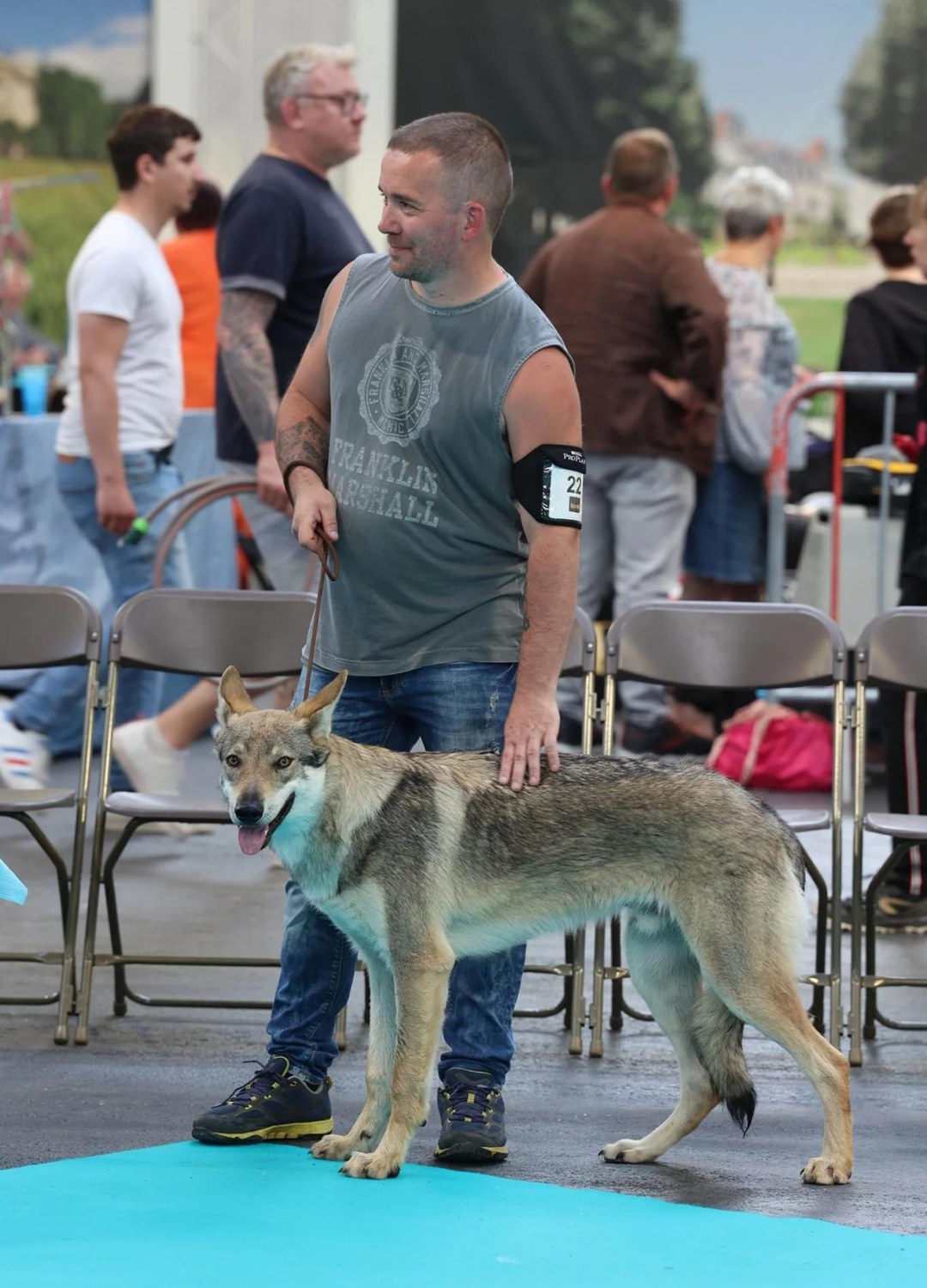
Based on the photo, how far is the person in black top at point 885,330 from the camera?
23.2 ft

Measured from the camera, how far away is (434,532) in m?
3.40

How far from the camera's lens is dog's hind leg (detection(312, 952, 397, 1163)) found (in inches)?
133

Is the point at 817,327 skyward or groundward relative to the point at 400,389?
skyward

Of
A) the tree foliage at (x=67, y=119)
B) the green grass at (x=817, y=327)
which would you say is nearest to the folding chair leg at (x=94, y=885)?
the green grass at (x=817, y=327)

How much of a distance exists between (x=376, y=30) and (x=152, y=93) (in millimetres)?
1596

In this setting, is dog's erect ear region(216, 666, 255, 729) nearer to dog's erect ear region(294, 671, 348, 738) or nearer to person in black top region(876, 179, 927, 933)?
dog's erect ear region(294, 671, 348, 738)

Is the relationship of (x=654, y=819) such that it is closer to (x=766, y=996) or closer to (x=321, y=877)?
(x=766, y=996)

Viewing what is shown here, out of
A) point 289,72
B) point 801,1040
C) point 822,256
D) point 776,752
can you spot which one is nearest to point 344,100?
point 289,72

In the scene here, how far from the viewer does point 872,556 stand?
23.5ft

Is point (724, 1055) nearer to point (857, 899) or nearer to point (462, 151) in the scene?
point (857, 899)

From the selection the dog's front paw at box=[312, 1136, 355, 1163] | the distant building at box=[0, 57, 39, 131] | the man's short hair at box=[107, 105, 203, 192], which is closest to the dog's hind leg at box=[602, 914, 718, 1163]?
the dog's front paw at box=[312, 1136, 355, 1163]

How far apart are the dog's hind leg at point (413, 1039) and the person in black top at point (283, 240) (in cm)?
239

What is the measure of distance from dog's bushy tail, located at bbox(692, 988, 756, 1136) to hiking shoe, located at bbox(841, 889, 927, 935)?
5.61 ft

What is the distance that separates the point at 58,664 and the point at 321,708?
1.67 metres
